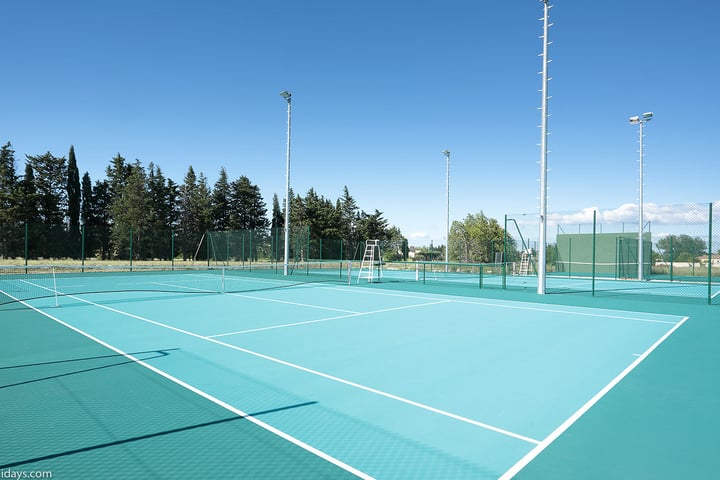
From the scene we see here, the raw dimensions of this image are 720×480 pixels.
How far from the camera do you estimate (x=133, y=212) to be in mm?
39688

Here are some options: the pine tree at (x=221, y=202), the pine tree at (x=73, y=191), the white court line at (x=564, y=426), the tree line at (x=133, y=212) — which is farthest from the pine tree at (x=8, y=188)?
the white court line at (x=564, y=426)

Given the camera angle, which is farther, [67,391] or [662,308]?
[662,308]

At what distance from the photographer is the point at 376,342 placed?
6.98 metres

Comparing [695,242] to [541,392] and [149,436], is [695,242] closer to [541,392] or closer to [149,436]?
[541,392]

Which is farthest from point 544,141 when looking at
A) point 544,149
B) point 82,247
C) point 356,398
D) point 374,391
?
point 82,247

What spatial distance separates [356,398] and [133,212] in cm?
4113

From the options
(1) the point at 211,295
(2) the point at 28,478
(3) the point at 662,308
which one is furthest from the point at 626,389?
(1) the point at 211,295

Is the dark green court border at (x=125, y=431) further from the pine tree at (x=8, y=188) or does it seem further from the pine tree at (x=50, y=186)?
the pine tree at (x=50, y=186)

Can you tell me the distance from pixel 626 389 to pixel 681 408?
0.55m

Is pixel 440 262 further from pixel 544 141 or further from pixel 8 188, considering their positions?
pixel 8 188

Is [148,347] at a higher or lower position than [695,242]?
lower


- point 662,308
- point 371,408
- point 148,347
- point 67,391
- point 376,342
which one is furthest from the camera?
point 662,308

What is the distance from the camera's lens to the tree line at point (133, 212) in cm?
2688

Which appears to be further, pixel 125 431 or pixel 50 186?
pixel 50 186
